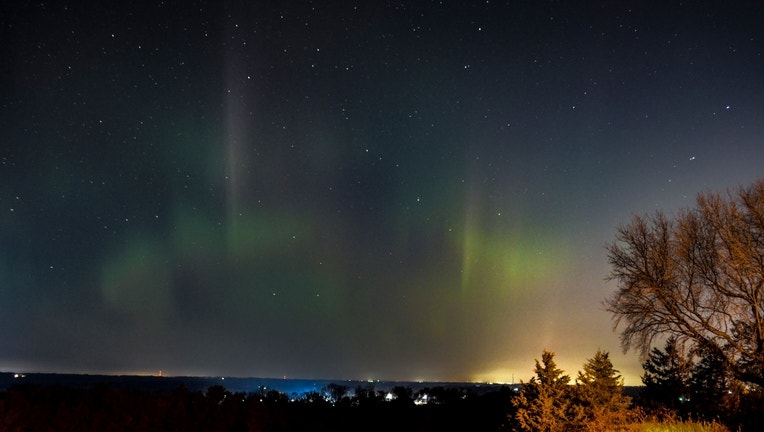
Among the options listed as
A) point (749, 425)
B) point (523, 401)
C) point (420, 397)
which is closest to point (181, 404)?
point (523, 401)

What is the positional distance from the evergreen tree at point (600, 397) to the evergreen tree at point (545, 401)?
0.30 meters

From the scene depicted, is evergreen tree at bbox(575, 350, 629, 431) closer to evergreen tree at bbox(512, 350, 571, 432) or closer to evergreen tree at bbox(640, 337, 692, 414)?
evergreen tree at bbox(512, 350, 571, 432)

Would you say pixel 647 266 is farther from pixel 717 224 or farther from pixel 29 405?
A: pixel 29 405

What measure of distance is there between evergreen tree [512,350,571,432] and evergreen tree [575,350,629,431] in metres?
0.30

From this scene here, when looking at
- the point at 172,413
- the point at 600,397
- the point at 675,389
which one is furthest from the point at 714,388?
the point at 172,413

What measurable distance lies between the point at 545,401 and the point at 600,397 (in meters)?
1.24

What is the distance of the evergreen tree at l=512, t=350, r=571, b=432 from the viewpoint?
10.6 m

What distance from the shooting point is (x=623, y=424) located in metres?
11.1

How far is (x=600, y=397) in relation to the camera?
11.0m

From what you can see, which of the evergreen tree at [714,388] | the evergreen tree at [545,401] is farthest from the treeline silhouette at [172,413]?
the evergreen tree at [714,388]

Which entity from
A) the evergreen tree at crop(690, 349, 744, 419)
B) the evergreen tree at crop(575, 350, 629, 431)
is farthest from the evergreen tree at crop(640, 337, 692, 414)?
the evergreen tree at crop(575, 350, 629, 431)

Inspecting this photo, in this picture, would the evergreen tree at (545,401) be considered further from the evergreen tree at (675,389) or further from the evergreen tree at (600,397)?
the evergreen tree at (675,389)

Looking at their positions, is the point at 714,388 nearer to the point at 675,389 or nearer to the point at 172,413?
the point at 675,389

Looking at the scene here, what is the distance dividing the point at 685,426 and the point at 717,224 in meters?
8.28
